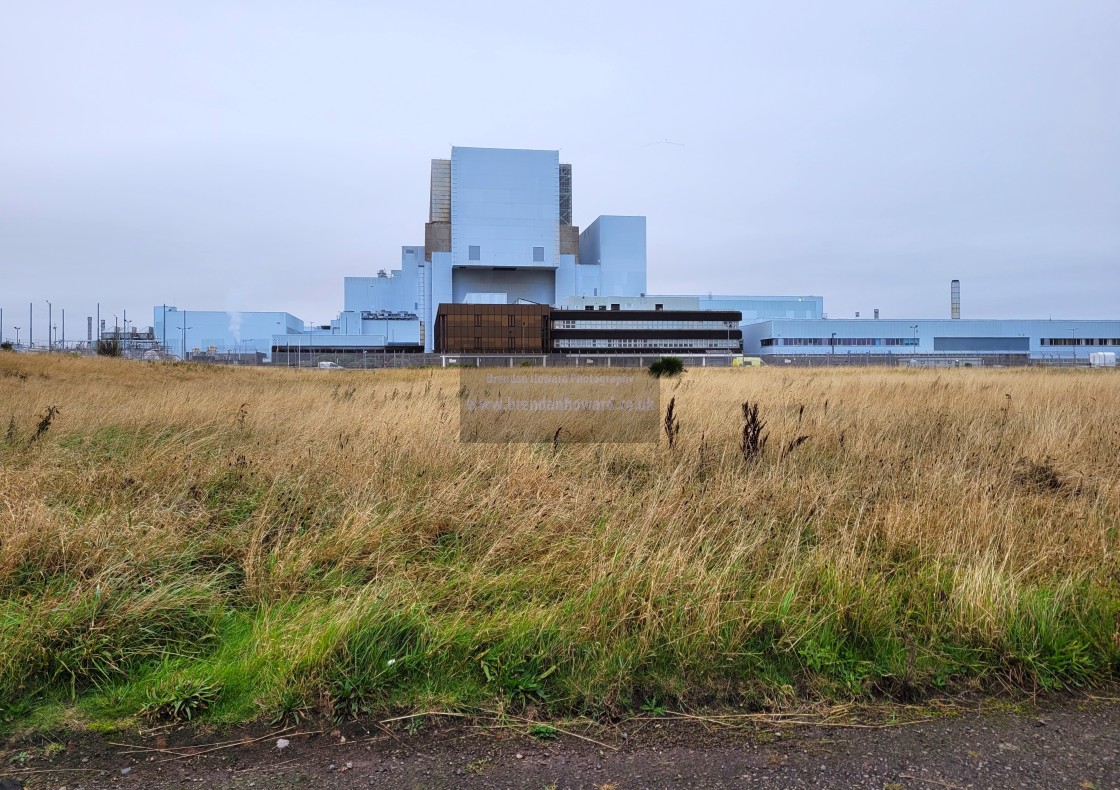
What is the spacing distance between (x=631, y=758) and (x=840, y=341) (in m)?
99.8

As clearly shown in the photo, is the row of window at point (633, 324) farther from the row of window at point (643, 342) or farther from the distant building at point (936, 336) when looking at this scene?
the distant building at point (936, 336)

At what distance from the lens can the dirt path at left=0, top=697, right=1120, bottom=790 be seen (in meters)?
2.21

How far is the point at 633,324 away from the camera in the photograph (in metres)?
92.8

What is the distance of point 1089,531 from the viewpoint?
4121 mm

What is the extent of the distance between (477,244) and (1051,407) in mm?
93230

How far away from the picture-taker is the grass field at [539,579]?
281 cm

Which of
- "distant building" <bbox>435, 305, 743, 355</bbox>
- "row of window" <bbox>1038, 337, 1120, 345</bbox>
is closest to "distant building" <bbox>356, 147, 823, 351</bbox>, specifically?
"distant building" <bbox>435, 305, 743, 355</bbox>

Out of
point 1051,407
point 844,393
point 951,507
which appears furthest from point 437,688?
point 844,393

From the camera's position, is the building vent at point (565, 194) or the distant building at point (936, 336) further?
the building vent at point (565, 194)

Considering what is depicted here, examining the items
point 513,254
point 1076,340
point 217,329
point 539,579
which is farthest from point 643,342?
point 539,579

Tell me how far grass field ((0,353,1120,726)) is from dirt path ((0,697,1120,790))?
19 centimetres

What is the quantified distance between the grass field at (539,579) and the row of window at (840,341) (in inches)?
3506

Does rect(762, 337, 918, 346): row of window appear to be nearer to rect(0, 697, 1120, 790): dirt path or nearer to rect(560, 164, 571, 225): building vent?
rect(560, 164, 571, 225): building vent

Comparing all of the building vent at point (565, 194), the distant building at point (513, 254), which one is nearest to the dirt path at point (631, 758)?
the distant building at point (513, 254)
